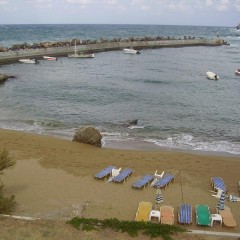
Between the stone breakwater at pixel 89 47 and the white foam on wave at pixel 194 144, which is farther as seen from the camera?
the stone breakwater at pixel 89 47

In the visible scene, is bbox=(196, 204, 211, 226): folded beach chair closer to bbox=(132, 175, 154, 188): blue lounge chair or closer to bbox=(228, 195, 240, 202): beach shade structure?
bbox=(228, 195, 240, 202): beach shade structure

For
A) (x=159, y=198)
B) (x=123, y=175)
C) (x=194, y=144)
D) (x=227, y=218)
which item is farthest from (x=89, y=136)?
(x=227, y=218)

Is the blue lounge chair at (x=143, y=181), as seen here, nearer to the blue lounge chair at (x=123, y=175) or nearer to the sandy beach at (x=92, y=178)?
the sandy beach at (x=92, y=178)

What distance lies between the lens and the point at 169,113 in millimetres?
33562

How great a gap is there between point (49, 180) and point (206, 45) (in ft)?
337

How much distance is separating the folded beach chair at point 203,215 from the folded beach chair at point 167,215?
0.93 metres

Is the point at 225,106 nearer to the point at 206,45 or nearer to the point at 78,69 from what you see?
the point at 78,69

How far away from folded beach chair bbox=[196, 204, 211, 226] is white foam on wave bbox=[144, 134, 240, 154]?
9.70 m

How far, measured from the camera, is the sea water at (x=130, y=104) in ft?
89.4

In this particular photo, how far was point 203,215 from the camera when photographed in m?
14.4

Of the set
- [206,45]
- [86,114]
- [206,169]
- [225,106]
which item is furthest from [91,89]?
[206,45]

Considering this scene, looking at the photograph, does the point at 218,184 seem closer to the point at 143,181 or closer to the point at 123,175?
the point at 143,181

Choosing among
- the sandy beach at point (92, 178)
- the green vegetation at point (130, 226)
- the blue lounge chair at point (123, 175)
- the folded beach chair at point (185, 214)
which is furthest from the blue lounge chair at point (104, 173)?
the green vegetation at point (130, 226)

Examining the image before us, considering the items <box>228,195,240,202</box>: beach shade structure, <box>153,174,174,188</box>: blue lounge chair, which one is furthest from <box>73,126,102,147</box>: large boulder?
<box>228,195,240,202</box>: beach shade structure
